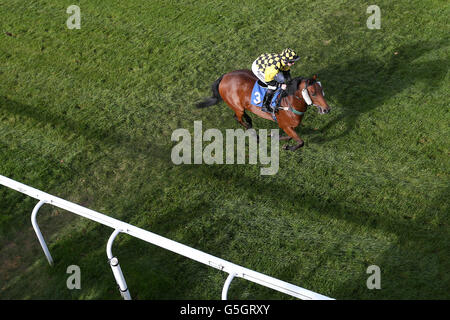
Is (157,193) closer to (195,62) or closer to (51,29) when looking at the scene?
(195,62)

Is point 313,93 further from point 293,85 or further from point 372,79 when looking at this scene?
point 372,79

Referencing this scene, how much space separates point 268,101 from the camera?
6.22 m

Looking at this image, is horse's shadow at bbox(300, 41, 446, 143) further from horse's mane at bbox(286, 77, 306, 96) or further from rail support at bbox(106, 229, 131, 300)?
rail support at bbox(106, 229, 131, 300)

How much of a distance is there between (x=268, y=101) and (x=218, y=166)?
113 cm

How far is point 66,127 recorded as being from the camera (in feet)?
23.3

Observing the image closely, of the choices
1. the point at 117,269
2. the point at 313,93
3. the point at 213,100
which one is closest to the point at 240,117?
the point at 213,100

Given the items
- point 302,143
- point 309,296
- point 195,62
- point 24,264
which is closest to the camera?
point 309,296

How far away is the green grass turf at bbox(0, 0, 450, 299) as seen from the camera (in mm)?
5207

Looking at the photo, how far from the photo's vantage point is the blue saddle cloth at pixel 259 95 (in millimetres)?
6146

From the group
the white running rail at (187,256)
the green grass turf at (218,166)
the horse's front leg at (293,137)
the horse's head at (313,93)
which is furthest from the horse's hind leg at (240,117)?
the white running rail at (187,256)

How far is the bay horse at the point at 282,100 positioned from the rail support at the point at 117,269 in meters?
2.92

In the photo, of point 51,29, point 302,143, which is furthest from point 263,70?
point 51,29

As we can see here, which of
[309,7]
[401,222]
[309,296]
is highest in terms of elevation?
[309,7]
